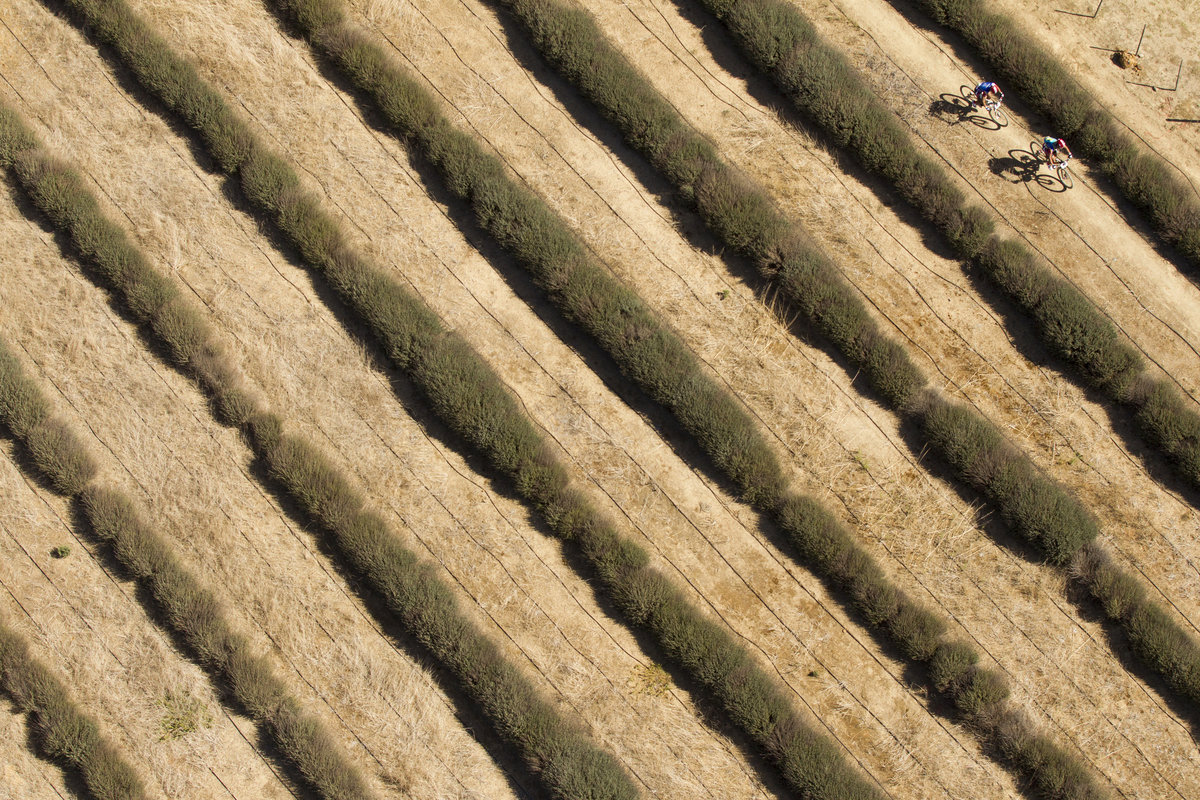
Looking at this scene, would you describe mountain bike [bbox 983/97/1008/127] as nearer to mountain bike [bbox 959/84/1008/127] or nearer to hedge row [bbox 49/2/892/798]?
Answer: mountain bike [bbox 959/84/1008/127]

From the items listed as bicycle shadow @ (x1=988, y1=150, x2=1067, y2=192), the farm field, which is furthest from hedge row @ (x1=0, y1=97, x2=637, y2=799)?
bicycle shadow @ (x1=988, y1=150, x2=1067, y2=192)

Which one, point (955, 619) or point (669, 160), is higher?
point (669, 160)

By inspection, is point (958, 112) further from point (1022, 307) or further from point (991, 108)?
point (1022, 307)

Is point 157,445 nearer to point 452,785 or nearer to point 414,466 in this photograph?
point 414,466

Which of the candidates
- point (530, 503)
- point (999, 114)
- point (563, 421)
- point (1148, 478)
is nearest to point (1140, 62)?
point (999, 114)

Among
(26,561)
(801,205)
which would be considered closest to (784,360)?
(801,205)

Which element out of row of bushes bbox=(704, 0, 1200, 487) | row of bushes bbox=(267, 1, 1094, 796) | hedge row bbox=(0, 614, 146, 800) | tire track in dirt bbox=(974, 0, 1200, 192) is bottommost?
hedge row bbox=(0, 614, 146, 800)
